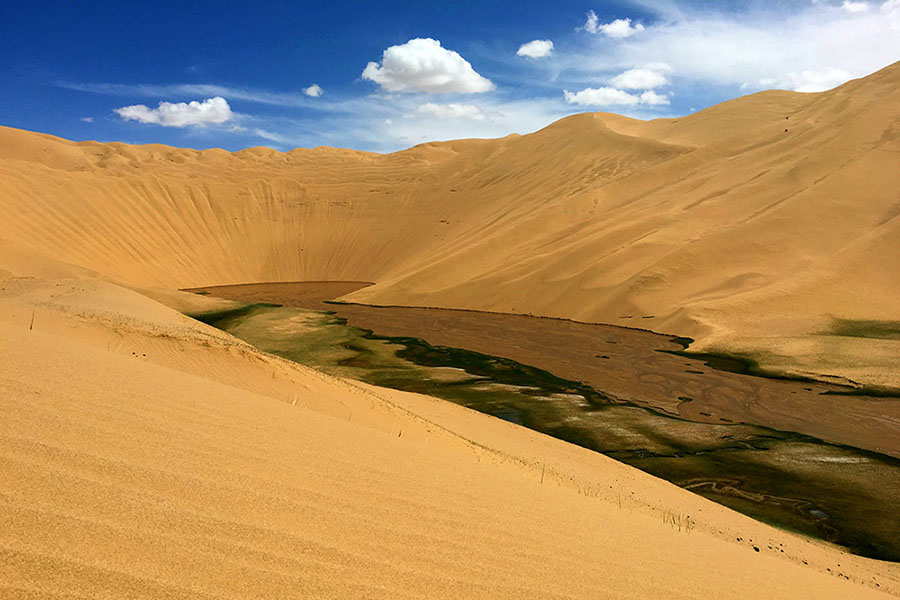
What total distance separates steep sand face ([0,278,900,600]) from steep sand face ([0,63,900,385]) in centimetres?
1734

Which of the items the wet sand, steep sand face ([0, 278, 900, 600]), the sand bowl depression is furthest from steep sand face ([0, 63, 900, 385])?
steep sand face ([0, 278, 900, 600])

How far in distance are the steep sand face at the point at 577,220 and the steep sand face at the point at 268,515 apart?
683 inches

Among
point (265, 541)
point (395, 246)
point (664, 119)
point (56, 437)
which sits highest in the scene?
point (664, 119)

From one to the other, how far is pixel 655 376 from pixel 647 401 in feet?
9.91

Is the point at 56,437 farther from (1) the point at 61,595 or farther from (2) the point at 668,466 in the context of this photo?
(2) the point at 668,466

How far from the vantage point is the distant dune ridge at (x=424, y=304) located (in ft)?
8.15

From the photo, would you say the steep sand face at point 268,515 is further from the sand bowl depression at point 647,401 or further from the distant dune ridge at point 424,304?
the sand bowl depression at point 647,401

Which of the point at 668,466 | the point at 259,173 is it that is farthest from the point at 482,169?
the point at 668,466

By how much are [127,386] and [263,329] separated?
70.0 feet

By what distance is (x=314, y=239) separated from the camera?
60.4 metres

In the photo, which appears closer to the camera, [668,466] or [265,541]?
[265,541]

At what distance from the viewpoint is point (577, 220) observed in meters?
42.7

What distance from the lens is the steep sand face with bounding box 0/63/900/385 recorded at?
1060 inches

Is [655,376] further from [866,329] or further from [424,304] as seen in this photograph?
[424,304]
